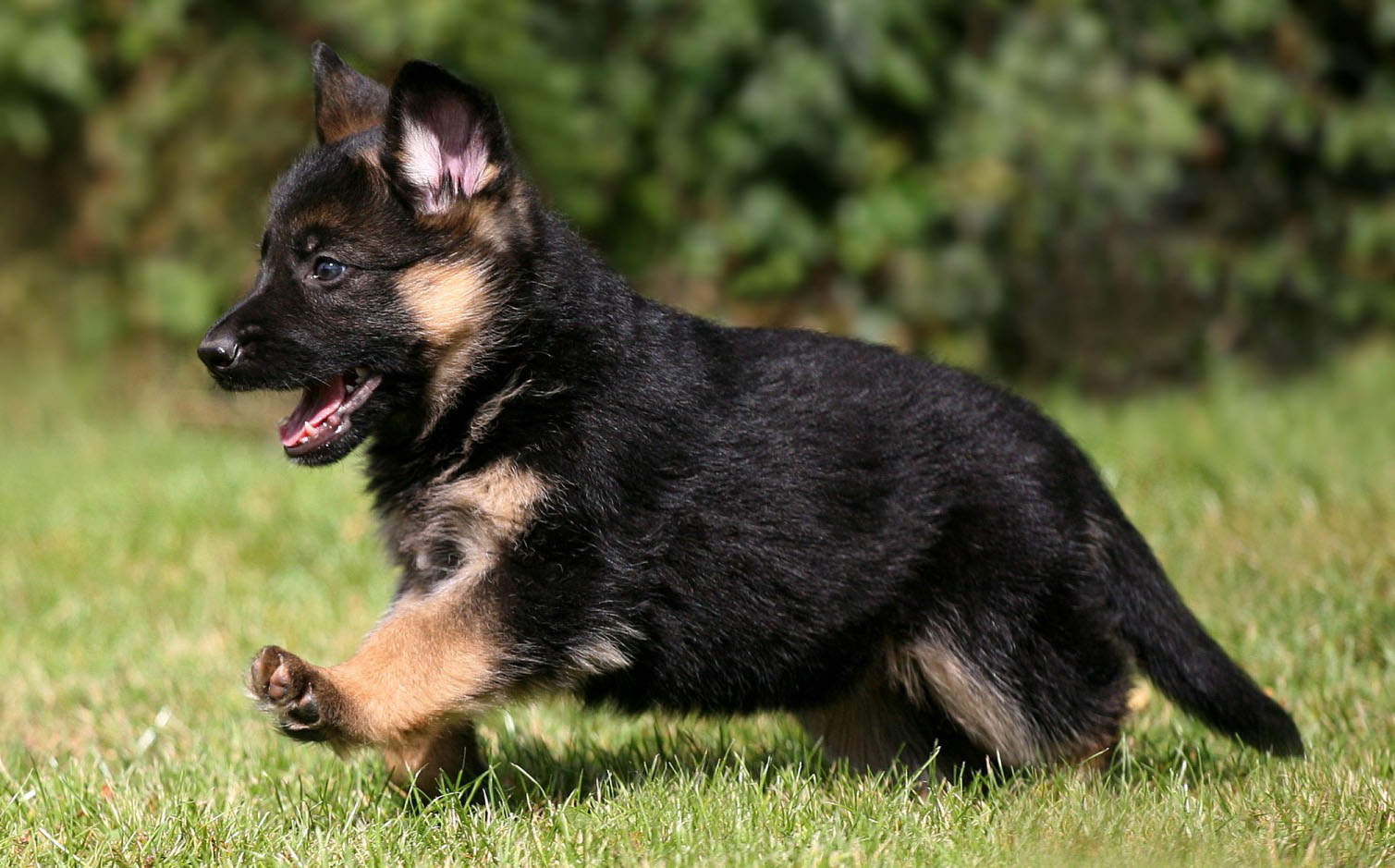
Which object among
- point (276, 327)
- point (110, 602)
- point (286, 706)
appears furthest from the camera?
point (110, 602)

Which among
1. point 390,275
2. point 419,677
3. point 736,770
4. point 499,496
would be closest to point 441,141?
point 390,275

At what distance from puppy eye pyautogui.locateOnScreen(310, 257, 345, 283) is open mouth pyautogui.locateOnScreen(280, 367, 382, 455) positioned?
0.70 ft

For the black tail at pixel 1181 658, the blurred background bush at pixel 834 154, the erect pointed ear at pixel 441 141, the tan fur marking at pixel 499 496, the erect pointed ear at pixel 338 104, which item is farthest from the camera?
the blurred background bush at pixel 834 154

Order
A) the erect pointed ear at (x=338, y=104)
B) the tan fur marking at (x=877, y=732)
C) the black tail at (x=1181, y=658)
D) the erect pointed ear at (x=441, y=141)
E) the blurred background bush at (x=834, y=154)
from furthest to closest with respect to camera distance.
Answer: the blurred background bush at (x=834, y=154)
the erect pointed ear at (x=338, y=104)
the tan fur marking at (x=877, y=732)
the black tail at (x=1181, y=658)
the erect pointed ear at (x=441, y=141)

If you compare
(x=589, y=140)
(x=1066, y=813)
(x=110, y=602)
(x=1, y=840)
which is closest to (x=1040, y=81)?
(x=589, y=140)

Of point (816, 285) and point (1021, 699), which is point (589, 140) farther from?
point (1021, 699)

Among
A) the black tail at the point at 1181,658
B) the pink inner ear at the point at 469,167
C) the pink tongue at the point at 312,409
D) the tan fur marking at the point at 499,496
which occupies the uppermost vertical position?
the pink inner ear at the point at 469,167

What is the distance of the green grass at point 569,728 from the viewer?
3242mm

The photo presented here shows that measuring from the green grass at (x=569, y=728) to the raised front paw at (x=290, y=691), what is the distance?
0.82 ft

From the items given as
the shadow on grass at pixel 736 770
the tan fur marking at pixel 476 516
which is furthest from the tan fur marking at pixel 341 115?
the shadow on grass at pixel 736 770

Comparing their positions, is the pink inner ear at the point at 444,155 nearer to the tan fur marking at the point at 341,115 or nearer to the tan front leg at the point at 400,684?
the tan fur marking at the point at 341,115

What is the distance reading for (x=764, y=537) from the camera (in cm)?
360

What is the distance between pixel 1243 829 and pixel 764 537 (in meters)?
1.16

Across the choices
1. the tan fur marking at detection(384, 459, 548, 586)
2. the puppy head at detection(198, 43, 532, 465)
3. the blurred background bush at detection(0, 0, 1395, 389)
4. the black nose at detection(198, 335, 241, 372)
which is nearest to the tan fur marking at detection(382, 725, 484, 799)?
the tan fur marking at detection(384, 459, 548, 586)
